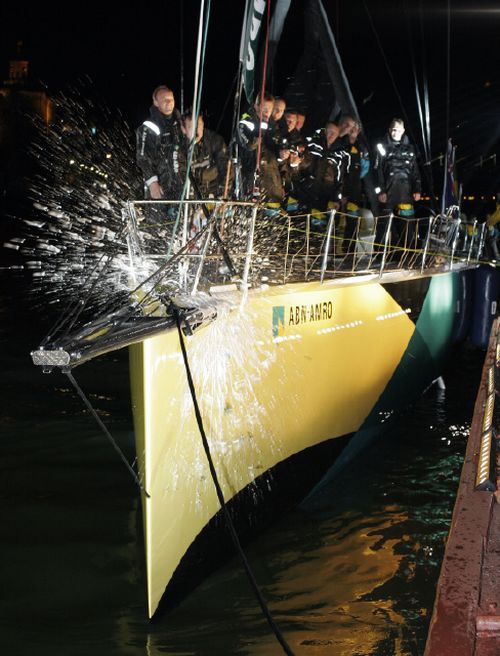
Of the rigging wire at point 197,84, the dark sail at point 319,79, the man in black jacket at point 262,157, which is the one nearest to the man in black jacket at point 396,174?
the dark sail at point 319,79

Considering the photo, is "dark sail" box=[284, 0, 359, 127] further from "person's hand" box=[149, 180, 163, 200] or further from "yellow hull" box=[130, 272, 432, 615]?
"person's hand" box=[149, 180, 163, 200]

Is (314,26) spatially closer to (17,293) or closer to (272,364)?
(272,364)

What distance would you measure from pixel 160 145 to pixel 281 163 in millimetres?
2009

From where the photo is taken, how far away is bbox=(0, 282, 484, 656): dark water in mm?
4008

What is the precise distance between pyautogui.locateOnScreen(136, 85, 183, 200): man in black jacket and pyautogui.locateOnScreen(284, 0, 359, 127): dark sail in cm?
429

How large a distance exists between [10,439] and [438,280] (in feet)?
14.4

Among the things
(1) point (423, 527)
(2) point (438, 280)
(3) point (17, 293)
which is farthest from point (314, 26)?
(3) point (17, 293)

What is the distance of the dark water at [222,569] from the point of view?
13.1 feet

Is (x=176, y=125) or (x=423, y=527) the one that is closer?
(x=423, y=527)

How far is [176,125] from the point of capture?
6.11 metres

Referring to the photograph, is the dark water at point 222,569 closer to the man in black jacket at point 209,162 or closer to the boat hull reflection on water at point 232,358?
the boat hull reflection on water at point 232,358

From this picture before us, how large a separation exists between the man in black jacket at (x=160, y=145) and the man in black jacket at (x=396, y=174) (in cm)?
328

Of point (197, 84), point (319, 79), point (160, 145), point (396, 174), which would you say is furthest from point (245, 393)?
point (319, 79)

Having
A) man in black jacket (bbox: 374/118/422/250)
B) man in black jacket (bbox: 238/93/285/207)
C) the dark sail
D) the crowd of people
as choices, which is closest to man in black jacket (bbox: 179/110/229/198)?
the crowd of people
